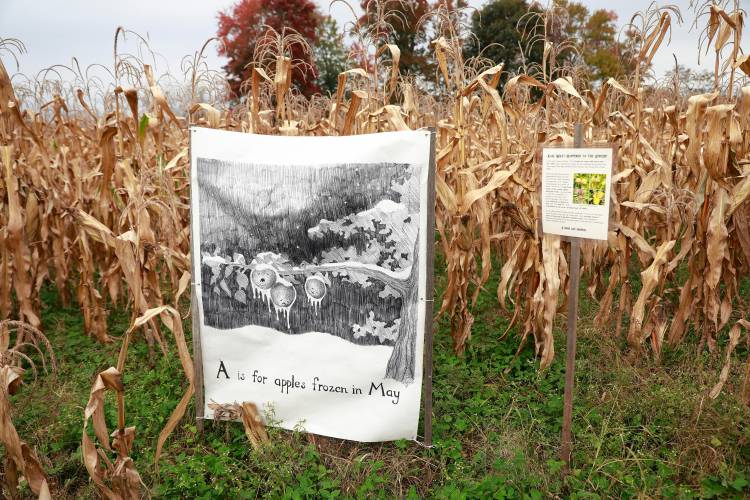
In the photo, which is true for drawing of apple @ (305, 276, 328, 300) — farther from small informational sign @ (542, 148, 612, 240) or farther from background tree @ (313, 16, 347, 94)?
background tree @ (313, 16, 347, 94)

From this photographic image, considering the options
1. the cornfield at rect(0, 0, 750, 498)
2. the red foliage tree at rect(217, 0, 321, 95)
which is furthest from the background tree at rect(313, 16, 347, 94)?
the cornfield at rect(0, 0, 750, 498)

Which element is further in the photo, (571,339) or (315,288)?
(315,288)

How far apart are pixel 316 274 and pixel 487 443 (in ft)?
4.15

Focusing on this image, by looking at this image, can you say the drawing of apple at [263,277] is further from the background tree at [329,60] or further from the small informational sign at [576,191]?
the background tree at [329,60]

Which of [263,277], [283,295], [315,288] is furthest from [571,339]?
[263,277]

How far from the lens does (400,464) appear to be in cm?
249

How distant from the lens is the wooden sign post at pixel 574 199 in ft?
7.18

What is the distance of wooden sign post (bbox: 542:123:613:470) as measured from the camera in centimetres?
219

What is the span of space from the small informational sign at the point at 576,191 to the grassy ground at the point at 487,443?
1.07m

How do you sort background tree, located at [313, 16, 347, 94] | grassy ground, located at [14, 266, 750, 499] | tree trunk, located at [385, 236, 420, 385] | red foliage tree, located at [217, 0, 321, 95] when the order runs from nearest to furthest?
1. grassy ground, located at [14, 266, 750, 499]
2. tree trunk, located at [385, 236, 420, 385]
3. background tree, located at [313, 16, 347, 94]
4. red foliage tree, located at [217, 0, 321, 95]

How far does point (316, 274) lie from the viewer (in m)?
2.55

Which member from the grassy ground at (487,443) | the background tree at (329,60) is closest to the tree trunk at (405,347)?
the grassy ground at (487,443)

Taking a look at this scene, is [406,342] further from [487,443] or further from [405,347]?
[487,443]

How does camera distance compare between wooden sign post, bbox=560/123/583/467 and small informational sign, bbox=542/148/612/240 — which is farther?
wooden sign post, bbox=560/123/583/467
